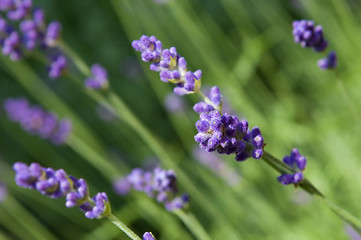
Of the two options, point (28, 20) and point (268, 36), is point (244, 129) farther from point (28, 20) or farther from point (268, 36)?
point (268, 36)

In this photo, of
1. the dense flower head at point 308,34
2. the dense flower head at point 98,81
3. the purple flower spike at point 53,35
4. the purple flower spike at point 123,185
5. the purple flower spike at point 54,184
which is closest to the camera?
the purple flower spike at point 54,184

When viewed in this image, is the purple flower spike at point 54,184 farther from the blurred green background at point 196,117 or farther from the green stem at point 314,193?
the blurred green background at point 196,117

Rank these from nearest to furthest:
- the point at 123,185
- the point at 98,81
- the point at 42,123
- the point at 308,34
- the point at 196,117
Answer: the point at 308,34 < the point at 98,81 < the point at 123,185 < the point at 42,123 < the point at 196,117

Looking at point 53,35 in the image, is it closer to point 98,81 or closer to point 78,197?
point 98,81

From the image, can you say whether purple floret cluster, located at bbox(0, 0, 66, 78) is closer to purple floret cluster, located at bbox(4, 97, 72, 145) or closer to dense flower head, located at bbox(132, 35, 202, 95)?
purple floret cluster, located at bbox(4, 97, 72, 145)

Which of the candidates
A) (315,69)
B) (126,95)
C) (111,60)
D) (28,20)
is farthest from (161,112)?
(28,20)

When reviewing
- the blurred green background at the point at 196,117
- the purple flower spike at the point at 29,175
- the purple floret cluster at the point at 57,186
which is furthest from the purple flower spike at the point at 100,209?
the blurred green background at the point at 196,117

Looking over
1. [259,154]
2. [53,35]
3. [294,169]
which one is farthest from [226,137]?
[53,35]
